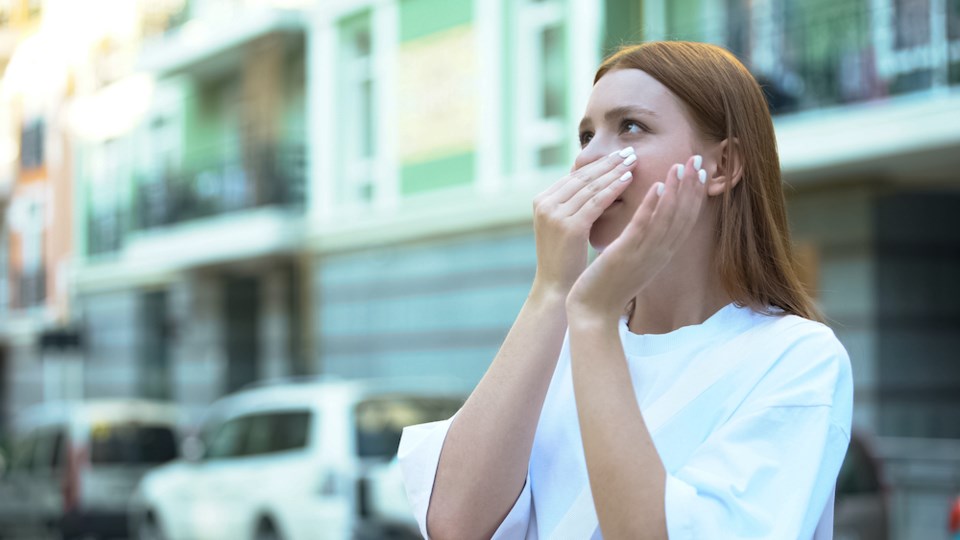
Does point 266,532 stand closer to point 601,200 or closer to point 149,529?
point 149,529

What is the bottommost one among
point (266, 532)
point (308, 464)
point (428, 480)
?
point (266, 532)

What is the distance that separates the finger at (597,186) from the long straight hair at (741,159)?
0.42ft

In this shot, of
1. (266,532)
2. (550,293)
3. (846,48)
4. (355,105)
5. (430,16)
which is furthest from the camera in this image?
(355,105)

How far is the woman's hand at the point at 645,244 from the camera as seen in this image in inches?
65.9

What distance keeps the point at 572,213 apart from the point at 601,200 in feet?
0.17

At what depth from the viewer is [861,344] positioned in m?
12.6

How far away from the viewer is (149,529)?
40.8 feet

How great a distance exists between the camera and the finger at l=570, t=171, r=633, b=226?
181 centimetres

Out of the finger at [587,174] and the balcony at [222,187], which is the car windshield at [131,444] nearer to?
the balcony at [222,187]

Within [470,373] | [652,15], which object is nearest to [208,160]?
[470,373]

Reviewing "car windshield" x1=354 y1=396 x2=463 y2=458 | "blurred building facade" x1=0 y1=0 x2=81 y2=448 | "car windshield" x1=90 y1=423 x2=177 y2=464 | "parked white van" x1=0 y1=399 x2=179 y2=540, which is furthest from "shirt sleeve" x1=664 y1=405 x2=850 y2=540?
"blurred building facade" x1=0 y1=0 x2=81 y2=448

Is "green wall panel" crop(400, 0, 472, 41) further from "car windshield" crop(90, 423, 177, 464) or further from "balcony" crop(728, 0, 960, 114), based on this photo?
"car windshield" crop(90, 423, 177, 464)

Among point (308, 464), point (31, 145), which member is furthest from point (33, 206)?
point (308, 464)

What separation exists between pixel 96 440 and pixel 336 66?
7460 millimetres
